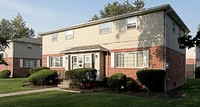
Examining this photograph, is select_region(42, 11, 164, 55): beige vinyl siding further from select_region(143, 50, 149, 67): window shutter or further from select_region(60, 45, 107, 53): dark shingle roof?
select_region(143, 50, 149, 67): window shutter

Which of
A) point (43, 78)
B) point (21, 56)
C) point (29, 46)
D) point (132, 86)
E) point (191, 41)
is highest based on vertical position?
point (29, 46)

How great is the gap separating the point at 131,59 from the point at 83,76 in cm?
402

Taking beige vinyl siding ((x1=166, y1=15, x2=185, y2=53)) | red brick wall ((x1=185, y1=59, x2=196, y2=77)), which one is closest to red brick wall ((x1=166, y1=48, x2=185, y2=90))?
beige vinyl siding ((x1=166, y1=15, x2=185, y2=53))

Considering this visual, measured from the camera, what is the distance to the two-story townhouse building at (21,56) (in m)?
35.3

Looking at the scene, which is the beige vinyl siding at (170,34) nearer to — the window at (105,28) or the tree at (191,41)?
the window at (105,28)

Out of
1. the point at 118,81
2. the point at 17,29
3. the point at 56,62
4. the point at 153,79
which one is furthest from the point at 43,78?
the point at 17,29

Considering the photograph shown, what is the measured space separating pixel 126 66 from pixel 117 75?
58.8 inches

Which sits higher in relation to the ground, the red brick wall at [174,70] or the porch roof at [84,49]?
the porch roof at [84,49]

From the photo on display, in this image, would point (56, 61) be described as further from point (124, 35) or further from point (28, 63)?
point (28, 63)

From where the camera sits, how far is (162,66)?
1650cm

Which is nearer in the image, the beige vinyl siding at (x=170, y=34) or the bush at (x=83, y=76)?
the beige vinyl siding at (x=170, y=34)

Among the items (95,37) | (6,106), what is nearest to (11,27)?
(95,37)

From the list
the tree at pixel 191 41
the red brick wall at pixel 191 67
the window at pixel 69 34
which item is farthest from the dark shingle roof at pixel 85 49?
the red brick wall at pixel 191 67

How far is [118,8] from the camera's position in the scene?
52281 millimetres
